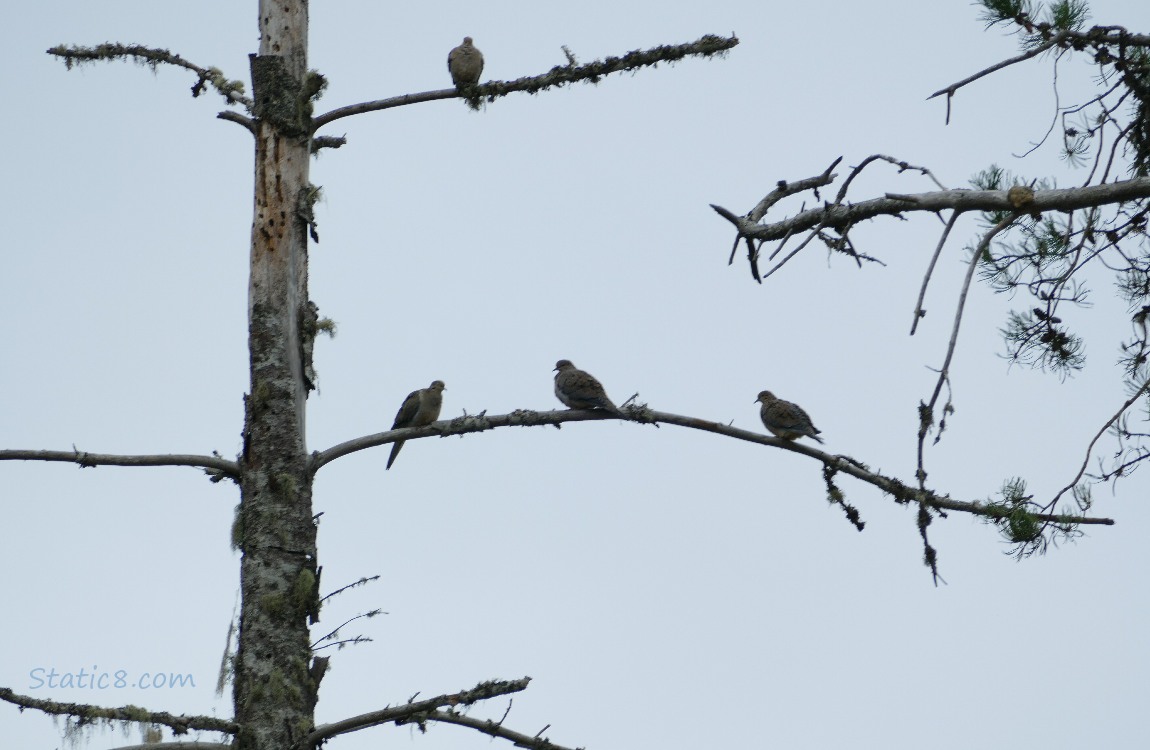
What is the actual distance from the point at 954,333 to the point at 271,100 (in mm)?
4043

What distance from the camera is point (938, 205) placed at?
379cm

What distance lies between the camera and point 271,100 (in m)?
6.25

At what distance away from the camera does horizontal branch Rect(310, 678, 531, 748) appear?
17.6ft

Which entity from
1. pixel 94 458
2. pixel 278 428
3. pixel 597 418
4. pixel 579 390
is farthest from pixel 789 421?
pixel 94 458

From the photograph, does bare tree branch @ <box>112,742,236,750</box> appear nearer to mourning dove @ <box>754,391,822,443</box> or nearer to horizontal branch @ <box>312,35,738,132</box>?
horizontal branch @ <box>312,35,738,132</box>

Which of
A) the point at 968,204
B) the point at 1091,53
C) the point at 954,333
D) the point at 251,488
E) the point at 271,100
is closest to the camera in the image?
the point at 954,333

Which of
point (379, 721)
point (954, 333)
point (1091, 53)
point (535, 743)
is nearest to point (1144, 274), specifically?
point (1091, 53)

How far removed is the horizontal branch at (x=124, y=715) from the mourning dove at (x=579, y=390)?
309 cm

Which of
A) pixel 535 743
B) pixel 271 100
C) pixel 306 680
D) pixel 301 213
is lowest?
pixel 535 743

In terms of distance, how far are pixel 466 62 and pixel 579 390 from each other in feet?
10.7

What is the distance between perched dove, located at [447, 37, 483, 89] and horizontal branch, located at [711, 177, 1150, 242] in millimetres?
6280

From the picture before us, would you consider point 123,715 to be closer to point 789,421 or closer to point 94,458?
point 94,458

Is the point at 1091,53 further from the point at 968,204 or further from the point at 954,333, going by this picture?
the point at 954,333

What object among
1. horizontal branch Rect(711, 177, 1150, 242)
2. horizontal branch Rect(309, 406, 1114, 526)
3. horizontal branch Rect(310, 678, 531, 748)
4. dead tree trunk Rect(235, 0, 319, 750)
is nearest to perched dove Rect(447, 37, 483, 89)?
dead tree trunk Rect(235, 0, 319, 750)
